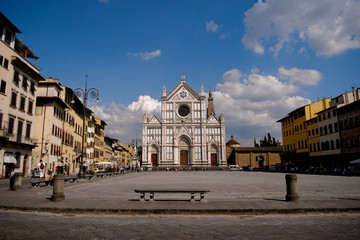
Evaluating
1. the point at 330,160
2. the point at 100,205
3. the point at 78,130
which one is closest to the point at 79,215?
the point at 100,205

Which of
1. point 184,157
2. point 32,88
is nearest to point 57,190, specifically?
point 32,88

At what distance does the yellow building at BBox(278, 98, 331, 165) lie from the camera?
174 feet

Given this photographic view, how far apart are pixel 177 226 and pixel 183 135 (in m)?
62.5

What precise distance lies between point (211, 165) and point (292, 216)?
60.9 metres

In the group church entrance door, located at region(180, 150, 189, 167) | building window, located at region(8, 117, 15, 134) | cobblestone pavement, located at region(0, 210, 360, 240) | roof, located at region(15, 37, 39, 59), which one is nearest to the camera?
cobblestone pavement, located at region(0, 210, 360, 240)

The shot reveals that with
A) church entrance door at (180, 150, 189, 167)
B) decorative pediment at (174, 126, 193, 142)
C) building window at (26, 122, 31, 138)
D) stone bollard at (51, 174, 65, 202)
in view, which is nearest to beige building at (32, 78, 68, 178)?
building window at (26, 122, 31, 138)

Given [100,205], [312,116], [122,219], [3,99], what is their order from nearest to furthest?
[122,219] < [100,205] < [3,99] < [312,116]

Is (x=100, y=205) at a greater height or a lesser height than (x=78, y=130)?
lesser

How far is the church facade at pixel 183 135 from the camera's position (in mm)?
67875

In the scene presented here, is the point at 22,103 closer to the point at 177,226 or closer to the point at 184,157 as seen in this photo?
the point at 177,226

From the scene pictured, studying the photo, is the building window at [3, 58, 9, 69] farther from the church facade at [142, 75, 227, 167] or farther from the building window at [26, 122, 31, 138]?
the church facade at [142, 75, 227, 167]

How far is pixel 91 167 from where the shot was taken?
53.7m

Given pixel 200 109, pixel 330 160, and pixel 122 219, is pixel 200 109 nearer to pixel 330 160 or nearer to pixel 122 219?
pixel 330 160

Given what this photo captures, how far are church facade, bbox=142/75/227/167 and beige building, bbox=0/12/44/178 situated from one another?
39661 millimetres
